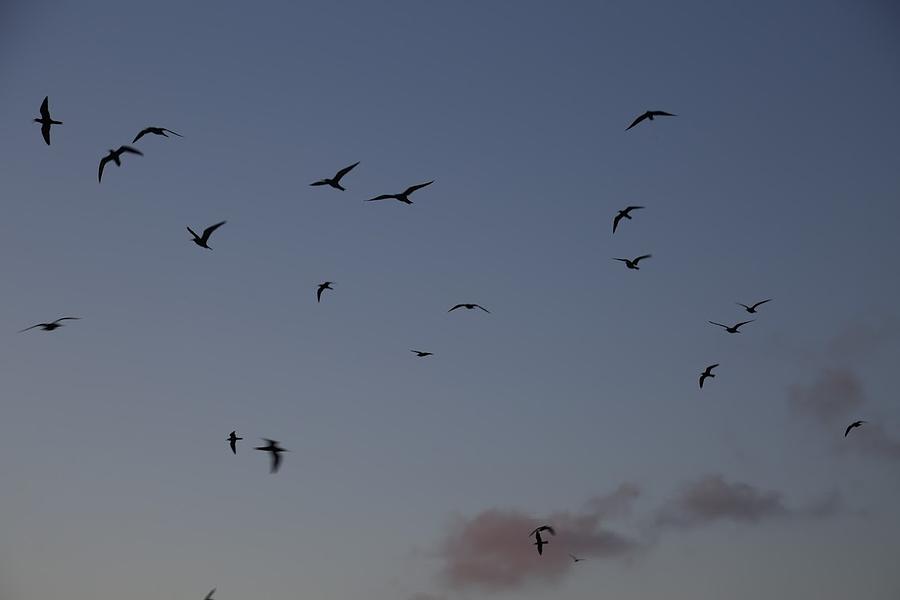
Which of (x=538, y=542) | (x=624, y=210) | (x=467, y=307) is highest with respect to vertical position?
(x=624, y=210)

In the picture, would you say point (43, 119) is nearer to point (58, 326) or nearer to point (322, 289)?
point (58, 326)

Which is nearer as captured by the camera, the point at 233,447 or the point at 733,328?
the point at 233,447

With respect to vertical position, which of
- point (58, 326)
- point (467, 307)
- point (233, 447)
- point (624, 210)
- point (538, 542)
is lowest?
point (538, 542)

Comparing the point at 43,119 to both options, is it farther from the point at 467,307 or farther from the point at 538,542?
the point at 538,542

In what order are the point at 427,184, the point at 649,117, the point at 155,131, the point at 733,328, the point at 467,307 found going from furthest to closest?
1. the point at 733,328
2. the point at 467,307
3. the point at 649,117
4. the point at 427,184
5. the point at 155,131

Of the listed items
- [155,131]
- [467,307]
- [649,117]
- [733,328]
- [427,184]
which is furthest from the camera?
[733,328]

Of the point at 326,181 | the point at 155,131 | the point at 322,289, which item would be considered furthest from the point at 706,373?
the point at 155,131

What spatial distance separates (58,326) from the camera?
68750 mm

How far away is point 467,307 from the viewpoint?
80.9m

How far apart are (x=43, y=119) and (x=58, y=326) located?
609 inches

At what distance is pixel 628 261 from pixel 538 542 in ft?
84.2

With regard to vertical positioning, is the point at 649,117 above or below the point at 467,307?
above

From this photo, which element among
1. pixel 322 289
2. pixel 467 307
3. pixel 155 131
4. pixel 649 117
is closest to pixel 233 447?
pixel 322 289

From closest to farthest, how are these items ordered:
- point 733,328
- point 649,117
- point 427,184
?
point 427,184 → point 649,117 → point 733,328
